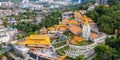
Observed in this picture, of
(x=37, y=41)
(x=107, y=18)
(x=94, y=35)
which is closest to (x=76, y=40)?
(x=94, y=35)

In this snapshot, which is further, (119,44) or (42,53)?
(42,53)

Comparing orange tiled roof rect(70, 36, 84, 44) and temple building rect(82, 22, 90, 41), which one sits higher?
temple building rect(82, 22, 90, 41)

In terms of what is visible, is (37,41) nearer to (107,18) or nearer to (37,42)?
(37,42)

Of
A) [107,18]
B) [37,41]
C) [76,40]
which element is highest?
[107,18]

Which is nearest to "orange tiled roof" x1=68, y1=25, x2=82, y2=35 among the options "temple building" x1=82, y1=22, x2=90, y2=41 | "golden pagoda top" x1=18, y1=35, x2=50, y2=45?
"temple building" x1=82, y1=22, x2=90, y2=41

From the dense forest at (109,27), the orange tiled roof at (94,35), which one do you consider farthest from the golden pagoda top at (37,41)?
the dense forest at (109,27)

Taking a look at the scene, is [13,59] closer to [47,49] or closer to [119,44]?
[47,49]

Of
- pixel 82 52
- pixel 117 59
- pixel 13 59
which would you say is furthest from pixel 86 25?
pixel 13 59

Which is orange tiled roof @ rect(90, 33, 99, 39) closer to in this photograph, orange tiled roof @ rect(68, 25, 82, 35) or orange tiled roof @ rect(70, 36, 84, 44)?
orange tiled roof @ rect(70, 36, 84, 44)
